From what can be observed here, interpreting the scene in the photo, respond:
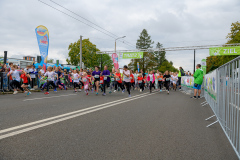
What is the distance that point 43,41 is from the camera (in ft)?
58.6

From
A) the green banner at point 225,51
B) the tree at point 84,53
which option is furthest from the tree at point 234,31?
the tree at point 84,53

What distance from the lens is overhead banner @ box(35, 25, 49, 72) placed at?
57.6 ft

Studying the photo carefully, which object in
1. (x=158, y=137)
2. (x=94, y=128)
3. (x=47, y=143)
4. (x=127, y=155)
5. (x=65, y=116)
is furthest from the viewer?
(x=65, y=116)

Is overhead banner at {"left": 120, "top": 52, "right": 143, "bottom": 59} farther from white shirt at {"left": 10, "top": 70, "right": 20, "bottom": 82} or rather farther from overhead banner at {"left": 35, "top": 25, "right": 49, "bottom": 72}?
white shirt at {"left": 10, "top": 70, "right": 20, "bottom": 82}

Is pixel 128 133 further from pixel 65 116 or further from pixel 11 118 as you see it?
pixel 11 118

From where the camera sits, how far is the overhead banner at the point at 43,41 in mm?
17562

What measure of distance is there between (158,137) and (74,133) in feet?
5.38

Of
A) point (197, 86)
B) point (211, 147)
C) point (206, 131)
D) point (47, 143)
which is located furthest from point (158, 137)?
point (197, 86)

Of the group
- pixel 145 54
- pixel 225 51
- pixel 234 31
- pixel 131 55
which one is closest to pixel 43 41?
pixel 131 55

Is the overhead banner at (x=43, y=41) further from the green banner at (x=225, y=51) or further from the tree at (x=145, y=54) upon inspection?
the tree at (x=145, y=54)

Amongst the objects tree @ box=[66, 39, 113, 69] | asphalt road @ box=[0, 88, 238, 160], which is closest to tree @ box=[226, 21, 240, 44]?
tree @ box=[66, 39, 113, 69]

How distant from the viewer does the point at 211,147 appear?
12.6ft

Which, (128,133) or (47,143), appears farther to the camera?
(128,133)

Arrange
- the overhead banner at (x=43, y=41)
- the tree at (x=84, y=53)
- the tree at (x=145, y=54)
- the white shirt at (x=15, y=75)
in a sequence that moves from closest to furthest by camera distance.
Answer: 1. the white shirt at (x=15, y=75)
2. the overhead banner at (x=43, y=41)
3. the tree at (x=84, y=53)
4. the tree at (x=145, y=54)
